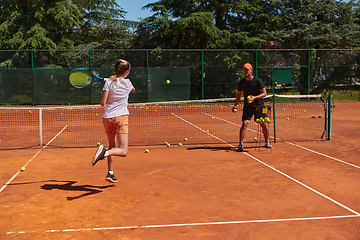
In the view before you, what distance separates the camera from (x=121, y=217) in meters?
3.89

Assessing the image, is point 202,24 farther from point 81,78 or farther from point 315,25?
point 81,78

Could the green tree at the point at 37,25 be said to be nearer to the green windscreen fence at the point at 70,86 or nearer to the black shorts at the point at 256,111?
the green windscreen fence at the point at 70,86

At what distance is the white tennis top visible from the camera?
456 centimetres

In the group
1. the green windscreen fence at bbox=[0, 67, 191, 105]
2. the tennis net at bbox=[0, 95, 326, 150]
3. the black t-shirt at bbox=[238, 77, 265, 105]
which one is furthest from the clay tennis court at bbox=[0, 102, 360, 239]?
the green windscreen fence at bbox=[0, 67, 191, 105]

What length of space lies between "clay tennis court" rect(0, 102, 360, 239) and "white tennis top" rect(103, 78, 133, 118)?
103 cm

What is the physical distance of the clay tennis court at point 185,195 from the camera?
11.7 ft

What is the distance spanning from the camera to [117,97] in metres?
4.63

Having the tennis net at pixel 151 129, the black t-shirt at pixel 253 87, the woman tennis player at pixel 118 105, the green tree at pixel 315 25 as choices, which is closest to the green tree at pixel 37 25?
the tennis net at pixel 151 129

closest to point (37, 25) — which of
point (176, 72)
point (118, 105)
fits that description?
point (176, 72)

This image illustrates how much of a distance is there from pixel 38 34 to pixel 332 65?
16935 mm

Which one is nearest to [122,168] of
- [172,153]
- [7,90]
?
[172,153]

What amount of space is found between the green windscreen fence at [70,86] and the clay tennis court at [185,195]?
432 inches

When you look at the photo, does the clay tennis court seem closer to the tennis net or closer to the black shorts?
the black shorts

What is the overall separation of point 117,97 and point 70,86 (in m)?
14.5
